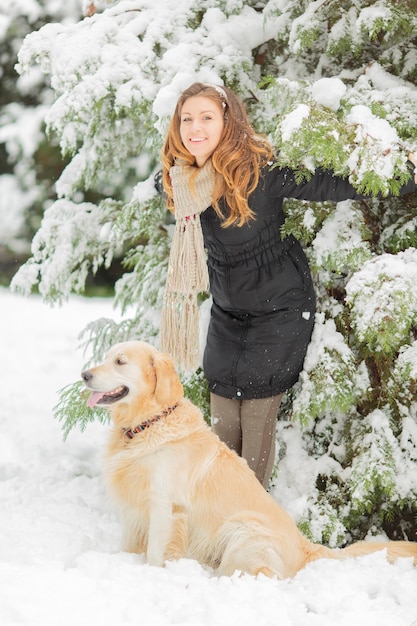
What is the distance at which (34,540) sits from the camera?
319 centimetres

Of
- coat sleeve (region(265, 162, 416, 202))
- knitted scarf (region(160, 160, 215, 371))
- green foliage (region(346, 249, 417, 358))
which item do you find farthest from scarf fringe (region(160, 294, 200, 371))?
green foliage (region(346, 249, 417, 358))

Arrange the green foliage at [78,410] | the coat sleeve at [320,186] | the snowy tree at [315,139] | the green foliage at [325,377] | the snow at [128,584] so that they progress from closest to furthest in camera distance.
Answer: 1. the snow at [128,584]
2. the coat sleeve at [320,186]
3. the snowy tree at [315,139]
4. the green foliage at [325,377]
5. the green foliage at [78,410]

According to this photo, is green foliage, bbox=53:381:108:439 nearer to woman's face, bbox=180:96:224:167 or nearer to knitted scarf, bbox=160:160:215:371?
knitted scarf, bbox=160:160:215:371

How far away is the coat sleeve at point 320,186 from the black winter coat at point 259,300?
0.03m

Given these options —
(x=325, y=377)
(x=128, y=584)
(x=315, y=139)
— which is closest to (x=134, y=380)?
(x=128, y=584)

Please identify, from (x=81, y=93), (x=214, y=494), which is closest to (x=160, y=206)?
(x=81, y=93)

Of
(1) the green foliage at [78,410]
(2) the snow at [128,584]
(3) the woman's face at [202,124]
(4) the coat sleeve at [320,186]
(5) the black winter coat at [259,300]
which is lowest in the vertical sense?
(2) the snow at [128,584]

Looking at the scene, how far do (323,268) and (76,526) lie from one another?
6.34 feet

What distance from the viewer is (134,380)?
2.95 metres

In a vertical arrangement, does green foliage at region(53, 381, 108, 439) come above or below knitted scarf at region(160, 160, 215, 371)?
below

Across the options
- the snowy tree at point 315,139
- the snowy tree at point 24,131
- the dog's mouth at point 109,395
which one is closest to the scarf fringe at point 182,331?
the snowy tree at point 315,139

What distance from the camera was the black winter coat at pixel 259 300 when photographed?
314 cm

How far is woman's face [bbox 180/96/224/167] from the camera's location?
9.93ft

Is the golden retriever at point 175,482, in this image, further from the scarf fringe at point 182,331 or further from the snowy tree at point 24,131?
the snowy tree at point 24,131
